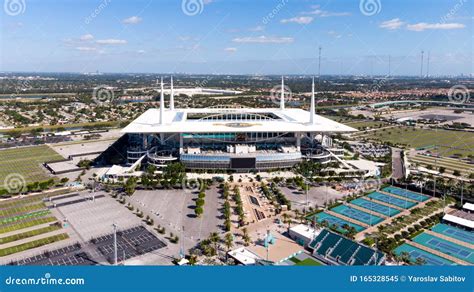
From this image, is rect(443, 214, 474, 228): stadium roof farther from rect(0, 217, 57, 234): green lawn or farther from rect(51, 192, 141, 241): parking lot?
rect(0, 217, 57, 234): green lawn

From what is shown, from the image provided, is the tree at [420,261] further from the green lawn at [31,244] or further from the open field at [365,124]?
the open field at [365,124]

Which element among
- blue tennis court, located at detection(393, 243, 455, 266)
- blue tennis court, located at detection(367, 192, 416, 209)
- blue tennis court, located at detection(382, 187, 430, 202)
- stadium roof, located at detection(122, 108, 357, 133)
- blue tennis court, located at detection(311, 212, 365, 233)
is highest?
stadium roof, located at detection(122, 108, 357, 133)

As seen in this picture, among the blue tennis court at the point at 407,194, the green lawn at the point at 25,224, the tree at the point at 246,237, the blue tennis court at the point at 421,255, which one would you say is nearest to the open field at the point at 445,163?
the blue tennis court at the point at 407,194

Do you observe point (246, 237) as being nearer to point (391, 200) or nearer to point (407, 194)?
point (391, 200)

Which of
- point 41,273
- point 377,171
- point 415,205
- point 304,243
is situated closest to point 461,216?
point 415,205

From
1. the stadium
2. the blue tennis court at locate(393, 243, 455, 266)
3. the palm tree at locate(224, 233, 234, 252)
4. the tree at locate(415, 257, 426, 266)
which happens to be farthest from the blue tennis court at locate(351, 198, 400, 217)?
the palm tree at locate(224, 233, 234, 252)

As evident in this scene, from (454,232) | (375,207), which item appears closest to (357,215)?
(375,207)
